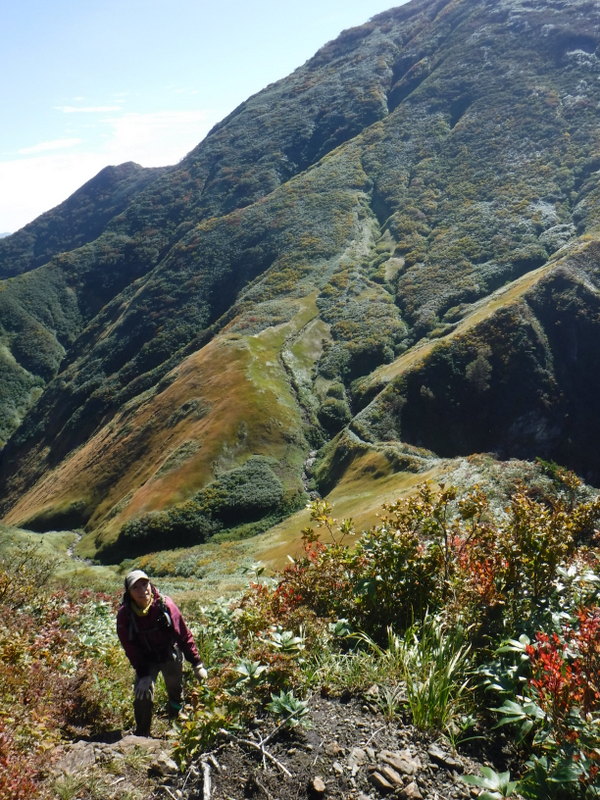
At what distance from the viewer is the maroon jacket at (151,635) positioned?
6602 mm

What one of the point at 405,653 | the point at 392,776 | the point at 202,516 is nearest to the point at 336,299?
the point at 202,516

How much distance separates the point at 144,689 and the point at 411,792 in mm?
3225

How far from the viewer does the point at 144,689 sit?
631 centimetres

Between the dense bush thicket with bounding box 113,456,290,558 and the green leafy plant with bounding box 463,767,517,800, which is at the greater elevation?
the green leafy plant with bounding box 463,767,517,800

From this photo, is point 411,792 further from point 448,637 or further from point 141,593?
point 141,593

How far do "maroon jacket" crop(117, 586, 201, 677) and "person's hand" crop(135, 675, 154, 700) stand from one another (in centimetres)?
22

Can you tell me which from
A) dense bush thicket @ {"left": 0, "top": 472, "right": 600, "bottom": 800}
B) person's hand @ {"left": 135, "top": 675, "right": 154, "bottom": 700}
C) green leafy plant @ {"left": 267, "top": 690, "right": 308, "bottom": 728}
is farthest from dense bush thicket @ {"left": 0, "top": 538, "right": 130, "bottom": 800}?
green leafy plant @ {"left": 267, "top": 690, "right": 308, "bottom": 728}

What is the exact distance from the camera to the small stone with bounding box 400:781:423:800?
4559 millimetres

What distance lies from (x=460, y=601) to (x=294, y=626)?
6.95 feet

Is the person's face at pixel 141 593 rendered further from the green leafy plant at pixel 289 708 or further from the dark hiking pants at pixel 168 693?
the green leafy plant at pixel 289 708

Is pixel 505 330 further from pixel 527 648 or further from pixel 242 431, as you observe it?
pixel 527 648

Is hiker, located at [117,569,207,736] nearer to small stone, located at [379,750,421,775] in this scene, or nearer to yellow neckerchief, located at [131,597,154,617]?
yellow neckerchief, located at [131,597,154,617]

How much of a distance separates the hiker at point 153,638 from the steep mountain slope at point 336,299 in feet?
147

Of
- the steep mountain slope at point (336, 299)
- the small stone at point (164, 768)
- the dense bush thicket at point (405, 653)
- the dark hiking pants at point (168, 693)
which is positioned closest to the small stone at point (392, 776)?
the dense bush thicket at point (405, 653)
